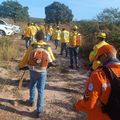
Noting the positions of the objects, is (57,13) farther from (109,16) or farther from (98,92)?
(98,92)

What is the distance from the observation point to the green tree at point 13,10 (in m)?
71.4

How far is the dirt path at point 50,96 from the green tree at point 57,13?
160 feet

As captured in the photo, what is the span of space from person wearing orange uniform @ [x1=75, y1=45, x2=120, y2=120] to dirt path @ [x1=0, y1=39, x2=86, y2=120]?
4.08 m

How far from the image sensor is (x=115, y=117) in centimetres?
438

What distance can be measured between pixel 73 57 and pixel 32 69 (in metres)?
8.09

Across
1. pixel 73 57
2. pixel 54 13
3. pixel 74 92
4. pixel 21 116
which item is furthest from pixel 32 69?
pixel 54 13

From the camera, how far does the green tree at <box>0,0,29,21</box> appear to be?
234 feet

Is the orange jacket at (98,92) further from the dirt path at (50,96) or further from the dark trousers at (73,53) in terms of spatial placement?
the dark trousers at (73,53)

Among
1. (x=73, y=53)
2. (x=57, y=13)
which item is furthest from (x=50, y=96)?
(x=57, y=13)

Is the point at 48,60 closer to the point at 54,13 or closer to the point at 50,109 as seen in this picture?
the point at 50,109

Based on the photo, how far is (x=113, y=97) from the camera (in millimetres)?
4340

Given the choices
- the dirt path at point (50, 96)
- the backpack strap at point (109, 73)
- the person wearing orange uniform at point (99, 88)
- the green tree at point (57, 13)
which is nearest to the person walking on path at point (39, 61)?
the dirt path at point (50, 96)

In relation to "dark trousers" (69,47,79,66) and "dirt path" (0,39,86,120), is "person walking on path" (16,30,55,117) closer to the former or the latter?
"dirt path" (0,39,86,120)

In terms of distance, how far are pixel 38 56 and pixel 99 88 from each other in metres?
4.17
